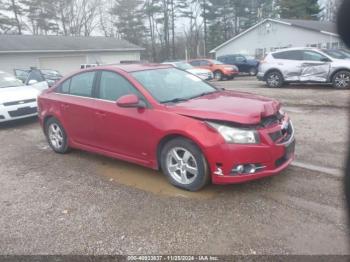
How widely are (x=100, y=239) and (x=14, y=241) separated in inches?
33.0

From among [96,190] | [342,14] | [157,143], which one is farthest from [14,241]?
[342,14]

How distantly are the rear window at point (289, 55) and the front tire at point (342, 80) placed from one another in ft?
5.26

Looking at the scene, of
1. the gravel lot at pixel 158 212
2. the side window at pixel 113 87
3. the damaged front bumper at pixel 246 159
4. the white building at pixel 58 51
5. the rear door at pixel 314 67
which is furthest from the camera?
the white building at pixel 58 51

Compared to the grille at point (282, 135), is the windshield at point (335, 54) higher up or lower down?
higher up

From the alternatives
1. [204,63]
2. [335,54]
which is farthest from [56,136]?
[204,63]

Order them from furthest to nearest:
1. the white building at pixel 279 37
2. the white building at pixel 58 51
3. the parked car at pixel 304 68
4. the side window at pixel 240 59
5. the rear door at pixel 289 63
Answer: the white building at pixel 279 37 → the white building at pixel 58 51 → the side window at pixel 240 59 → the rear door at pixel 289 63 → the parked car at pixel 304 68

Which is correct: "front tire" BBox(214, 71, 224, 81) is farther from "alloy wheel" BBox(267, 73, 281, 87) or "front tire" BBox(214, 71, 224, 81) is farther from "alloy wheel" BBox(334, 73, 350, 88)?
"alloy wheel" BBox(334, 73, 350, 88)

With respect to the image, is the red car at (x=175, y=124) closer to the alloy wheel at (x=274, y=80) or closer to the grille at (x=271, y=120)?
the grille at (x=271, y=120)

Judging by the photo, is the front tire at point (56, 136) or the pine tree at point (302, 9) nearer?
the front tire at point (56, 136)

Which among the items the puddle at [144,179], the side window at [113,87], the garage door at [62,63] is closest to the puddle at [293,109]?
the puddle at [144,179]

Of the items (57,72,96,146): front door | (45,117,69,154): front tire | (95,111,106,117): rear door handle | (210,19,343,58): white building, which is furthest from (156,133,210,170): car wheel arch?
(210,19,343,58): white building

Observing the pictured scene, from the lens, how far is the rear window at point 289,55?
13914 mm

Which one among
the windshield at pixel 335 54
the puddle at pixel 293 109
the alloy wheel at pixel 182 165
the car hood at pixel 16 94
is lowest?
the puddle at pixel 293 109

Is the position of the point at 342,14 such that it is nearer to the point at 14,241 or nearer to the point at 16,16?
the point at 14,241
